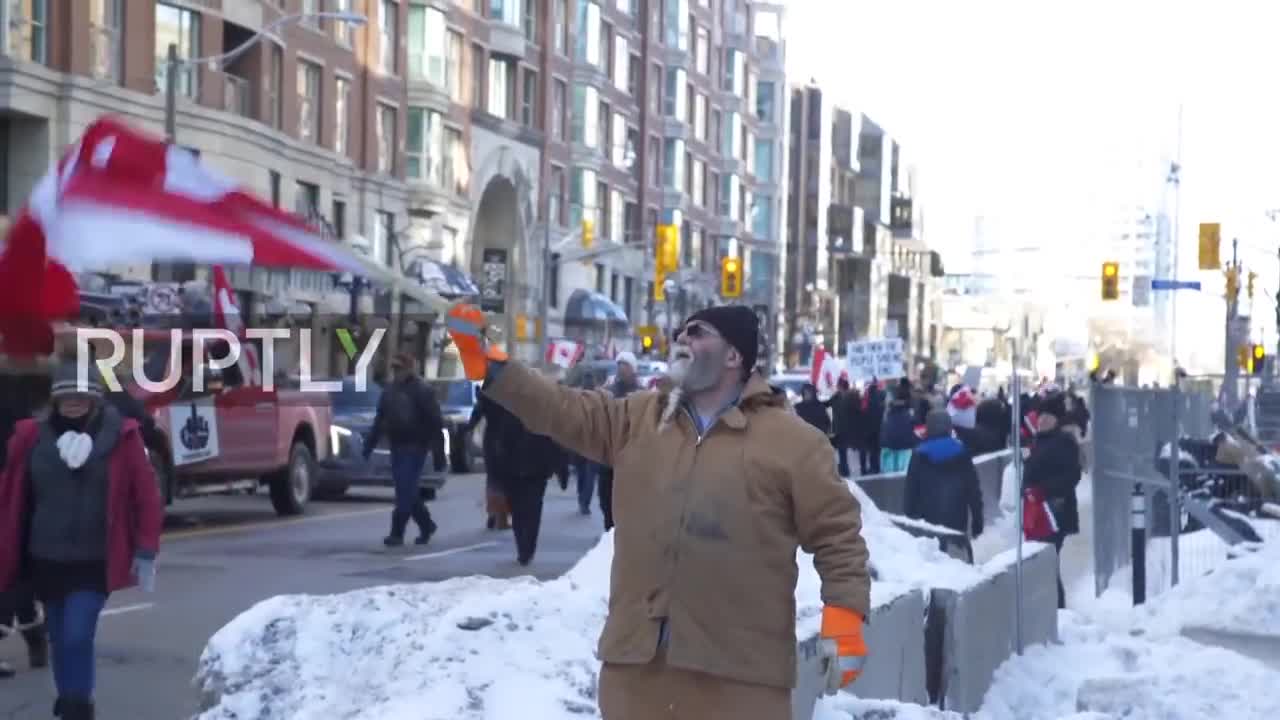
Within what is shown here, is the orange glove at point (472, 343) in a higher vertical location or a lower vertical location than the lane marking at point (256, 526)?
higher

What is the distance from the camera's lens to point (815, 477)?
19.4 ft

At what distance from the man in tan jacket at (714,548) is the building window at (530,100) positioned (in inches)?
2370

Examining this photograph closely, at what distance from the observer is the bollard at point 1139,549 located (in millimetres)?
15758

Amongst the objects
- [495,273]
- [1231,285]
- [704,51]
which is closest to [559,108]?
[495,273]

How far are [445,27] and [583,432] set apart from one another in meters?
52.7

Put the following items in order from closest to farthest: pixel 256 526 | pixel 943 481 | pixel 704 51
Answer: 1. pixel 943 481
2. pixel 256 526
3. pixel 704 51

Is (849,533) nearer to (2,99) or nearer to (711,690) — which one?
(711,690)

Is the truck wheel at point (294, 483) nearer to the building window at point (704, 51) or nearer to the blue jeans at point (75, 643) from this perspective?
→ the blue jeans at point (75, 643)

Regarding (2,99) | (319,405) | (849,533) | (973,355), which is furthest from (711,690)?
(973,355)

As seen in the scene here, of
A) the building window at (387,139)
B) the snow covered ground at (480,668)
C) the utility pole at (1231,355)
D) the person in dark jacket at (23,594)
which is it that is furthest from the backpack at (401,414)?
the building window at (387,139)

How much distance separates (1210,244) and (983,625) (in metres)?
33.4

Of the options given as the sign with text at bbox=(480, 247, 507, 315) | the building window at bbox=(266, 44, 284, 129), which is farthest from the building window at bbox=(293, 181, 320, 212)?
the sign with text at bbox=(480, 247, 507, 315)

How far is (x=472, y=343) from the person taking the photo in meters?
5.91

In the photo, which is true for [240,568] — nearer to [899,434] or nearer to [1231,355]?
[899,434]
